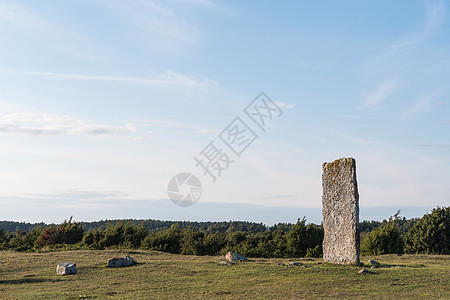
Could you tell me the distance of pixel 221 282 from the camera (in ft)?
52.6

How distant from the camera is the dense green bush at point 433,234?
3372 cm

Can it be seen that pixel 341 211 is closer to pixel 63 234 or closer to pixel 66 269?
pixel 66 269

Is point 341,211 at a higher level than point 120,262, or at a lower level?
higher

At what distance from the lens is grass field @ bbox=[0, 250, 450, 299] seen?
1398cm

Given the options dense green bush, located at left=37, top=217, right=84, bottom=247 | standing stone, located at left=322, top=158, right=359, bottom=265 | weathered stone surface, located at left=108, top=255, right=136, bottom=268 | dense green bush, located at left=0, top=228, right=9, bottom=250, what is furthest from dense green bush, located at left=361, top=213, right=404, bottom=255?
dense green bush, located at left=0, top=228, right=9, bottom=250

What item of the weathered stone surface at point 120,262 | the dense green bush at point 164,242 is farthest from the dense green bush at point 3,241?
the weathered stone surface at point 120,262

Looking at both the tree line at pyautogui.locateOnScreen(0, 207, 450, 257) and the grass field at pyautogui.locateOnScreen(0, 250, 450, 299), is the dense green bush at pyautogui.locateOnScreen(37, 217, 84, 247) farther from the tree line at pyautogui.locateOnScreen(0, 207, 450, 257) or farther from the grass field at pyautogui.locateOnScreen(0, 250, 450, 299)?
the grass field at pyautogui.locateOnScreen(0, 250, 450, 299)

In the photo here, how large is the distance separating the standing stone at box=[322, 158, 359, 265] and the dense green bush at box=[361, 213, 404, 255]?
1404 cm

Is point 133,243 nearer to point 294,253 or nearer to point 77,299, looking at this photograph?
point 294,253

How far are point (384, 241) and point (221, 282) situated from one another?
2093 cm

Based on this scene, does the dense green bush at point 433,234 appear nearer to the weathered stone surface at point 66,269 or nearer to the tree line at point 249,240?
the tree line at point 249,240

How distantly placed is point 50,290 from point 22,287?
177 cm

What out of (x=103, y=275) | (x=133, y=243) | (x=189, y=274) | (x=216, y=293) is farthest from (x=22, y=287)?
(x=133, y=243)

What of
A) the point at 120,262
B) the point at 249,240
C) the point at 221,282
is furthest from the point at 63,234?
the point at 221,282
